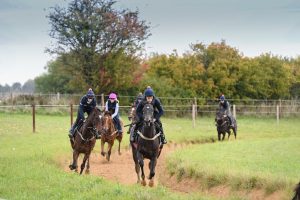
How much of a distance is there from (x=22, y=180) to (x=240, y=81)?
1746 inches

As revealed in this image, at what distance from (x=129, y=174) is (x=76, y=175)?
14.5ft

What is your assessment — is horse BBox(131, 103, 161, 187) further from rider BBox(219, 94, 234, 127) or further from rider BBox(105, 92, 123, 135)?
rider BBox(219, 94, 234, 127)

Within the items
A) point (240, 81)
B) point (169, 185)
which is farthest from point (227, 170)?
point (240, 81)

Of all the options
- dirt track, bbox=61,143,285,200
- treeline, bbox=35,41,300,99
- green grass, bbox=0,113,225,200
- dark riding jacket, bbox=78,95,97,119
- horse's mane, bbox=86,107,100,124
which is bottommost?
dirt track, bbox=61,143,285,200

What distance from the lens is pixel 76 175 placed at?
52.3ft

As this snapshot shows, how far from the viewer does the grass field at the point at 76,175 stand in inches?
512

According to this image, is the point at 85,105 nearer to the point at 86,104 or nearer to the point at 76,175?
the point at 86,104

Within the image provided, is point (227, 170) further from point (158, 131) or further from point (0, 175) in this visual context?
point (0, 175)

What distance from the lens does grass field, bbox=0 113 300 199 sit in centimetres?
1299

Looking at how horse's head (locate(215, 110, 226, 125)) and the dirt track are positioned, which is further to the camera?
horse's head (locate(215, 110, 226, 125))

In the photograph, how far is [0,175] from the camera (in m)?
15.5

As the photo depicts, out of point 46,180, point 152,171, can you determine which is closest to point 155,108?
point 152,171

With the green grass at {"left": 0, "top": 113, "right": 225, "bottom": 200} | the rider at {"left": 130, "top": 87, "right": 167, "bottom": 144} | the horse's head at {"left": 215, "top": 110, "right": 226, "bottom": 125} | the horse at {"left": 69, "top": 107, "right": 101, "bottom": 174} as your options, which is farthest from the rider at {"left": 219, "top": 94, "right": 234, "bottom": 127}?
the rider at {"left": 130, "top": 87, "right": 167, "bottom": 144}

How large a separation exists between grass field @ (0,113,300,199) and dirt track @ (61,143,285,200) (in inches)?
16.9
